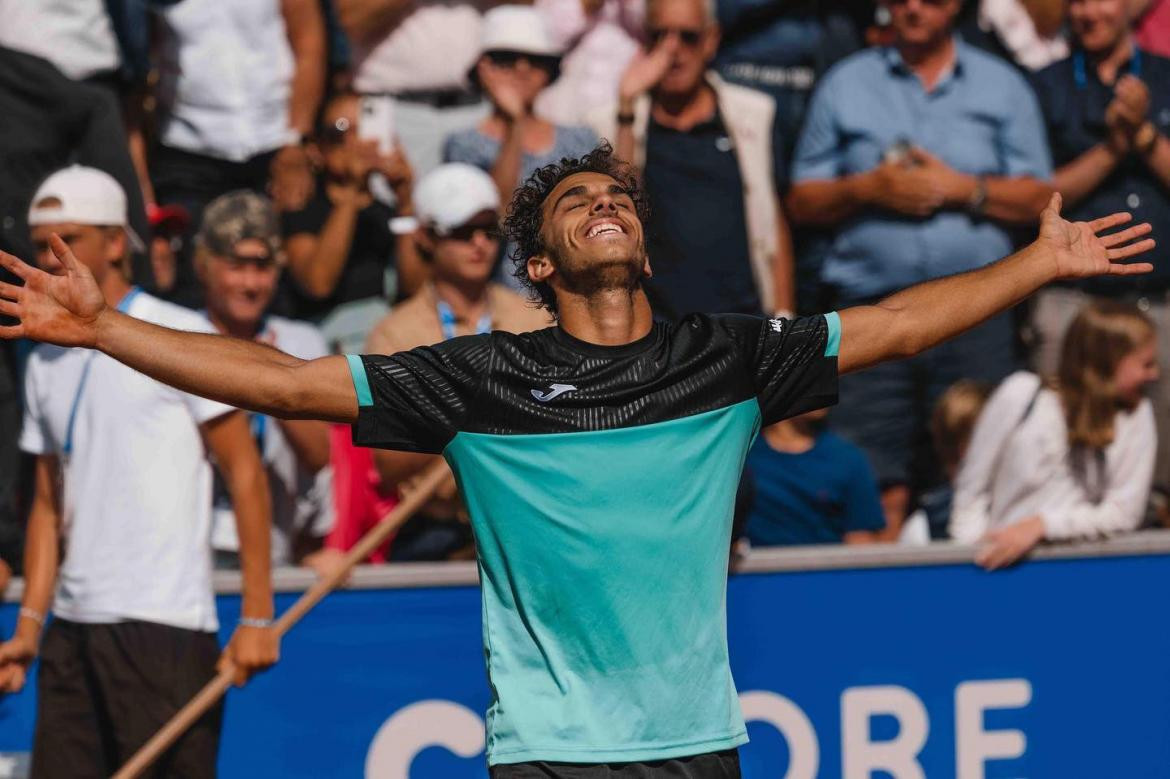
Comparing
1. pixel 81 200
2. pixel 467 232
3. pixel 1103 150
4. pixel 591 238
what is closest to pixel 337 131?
pixel 467 232

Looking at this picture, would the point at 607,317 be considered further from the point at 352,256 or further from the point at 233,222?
the point at 352,256

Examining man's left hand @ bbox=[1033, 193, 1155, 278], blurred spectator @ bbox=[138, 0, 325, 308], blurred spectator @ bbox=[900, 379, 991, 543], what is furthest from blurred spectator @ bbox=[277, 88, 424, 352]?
man's left hand @ bbox=[1033, 193, 1155, 278]

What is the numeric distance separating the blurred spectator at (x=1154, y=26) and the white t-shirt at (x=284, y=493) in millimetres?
4337

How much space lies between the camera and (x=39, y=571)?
5762 mm

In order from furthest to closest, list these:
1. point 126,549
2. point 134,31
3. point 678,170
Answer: point 678,170 → point 134,31 → point 126,549

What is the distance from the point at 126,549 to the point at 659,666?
2260mm

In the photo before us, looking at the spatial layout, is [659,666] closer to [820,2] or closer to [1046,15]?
[820,2]

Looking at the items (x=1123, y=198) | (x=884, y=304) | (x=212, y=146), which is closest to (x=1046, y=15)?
(x=1123, y=198)

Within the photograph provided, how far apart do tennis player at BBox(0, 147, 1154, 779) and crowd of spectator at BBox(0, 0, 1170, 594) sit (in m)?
2.26

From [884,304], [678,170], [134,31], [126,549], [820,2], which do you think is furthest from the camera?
[820,2]

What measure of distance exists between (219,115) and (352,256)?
797 mm

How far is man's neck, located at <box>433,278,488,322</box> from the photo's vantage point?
264 inches

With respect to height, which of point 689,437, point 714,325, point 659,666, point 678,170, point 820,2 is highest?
point 820,2

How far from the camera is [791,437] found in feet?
22.7
